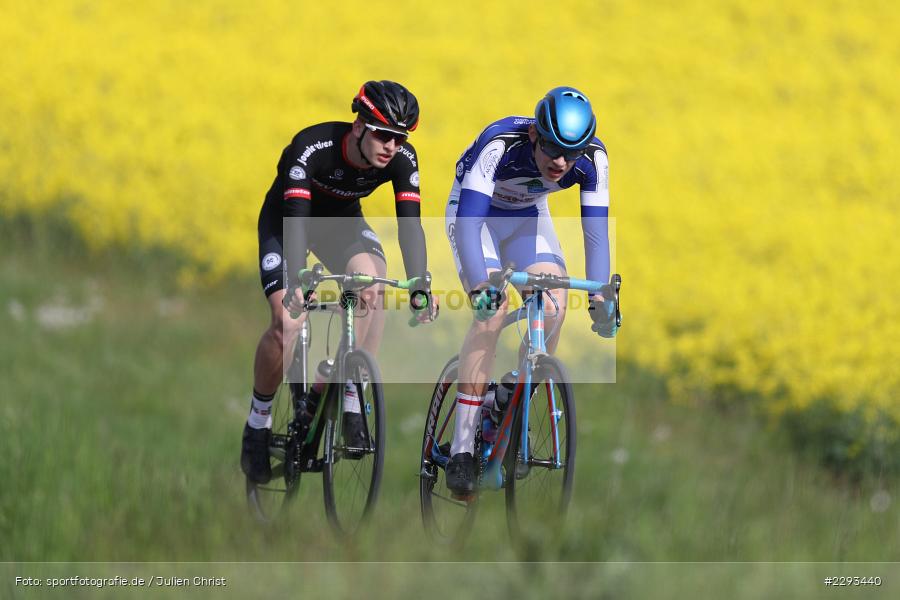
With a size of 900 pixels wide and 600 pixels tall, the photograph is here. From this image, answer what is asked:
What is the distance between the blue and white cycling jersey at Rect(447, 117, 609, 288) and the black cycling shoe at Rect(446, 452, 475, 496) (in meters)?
0.89

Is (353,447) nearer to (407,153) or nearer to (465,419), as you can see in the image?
(465,419)

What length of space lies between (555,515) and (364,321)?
2.08m

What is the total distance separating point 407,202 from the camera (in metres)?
5.77

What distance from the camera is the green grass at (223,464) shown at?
579 centimetres

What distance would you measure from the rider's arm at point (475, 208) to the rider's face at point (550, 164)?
0.22m

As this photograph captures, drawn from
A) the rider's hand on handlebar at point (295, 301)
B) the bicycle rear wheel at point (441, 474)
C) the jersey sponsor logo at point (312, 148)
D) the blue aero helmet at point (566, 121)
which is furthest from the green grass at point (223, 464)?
the jersey sponsor logo at point (312, 148)

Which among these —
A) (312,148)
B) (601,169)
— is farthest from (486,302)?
(312,148)

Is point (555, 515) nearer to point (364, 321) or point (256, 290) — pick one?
point (364, 321)

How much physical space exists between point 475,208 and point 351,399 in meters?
1.55

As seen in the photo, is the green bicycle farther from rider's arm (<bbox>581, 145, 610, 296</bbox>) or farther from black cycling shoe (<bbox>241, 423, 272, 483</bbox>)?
rider's arm (<bbox>581, 145, 610, 296</bbox>)

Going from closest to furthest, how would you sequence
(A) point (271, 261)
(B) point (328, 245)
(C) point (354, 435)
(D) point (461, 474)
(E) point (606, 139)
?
1. (D) point (461, 474)
2. (C) point (354, 435)
3. (A) point (271, 261)
4. (B) point (328, 245)
5. (E) point (606, 139)

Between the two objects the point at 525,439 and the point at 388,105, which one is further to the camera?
the point at 525,439

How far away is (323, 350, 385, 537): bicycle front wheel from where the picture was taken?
585 centimetres

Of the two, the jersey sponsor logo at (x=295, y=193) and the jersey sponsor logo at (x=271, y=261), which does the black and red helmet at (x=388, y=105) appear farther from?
the jersey sponsor logo at (x=271, y=261)
